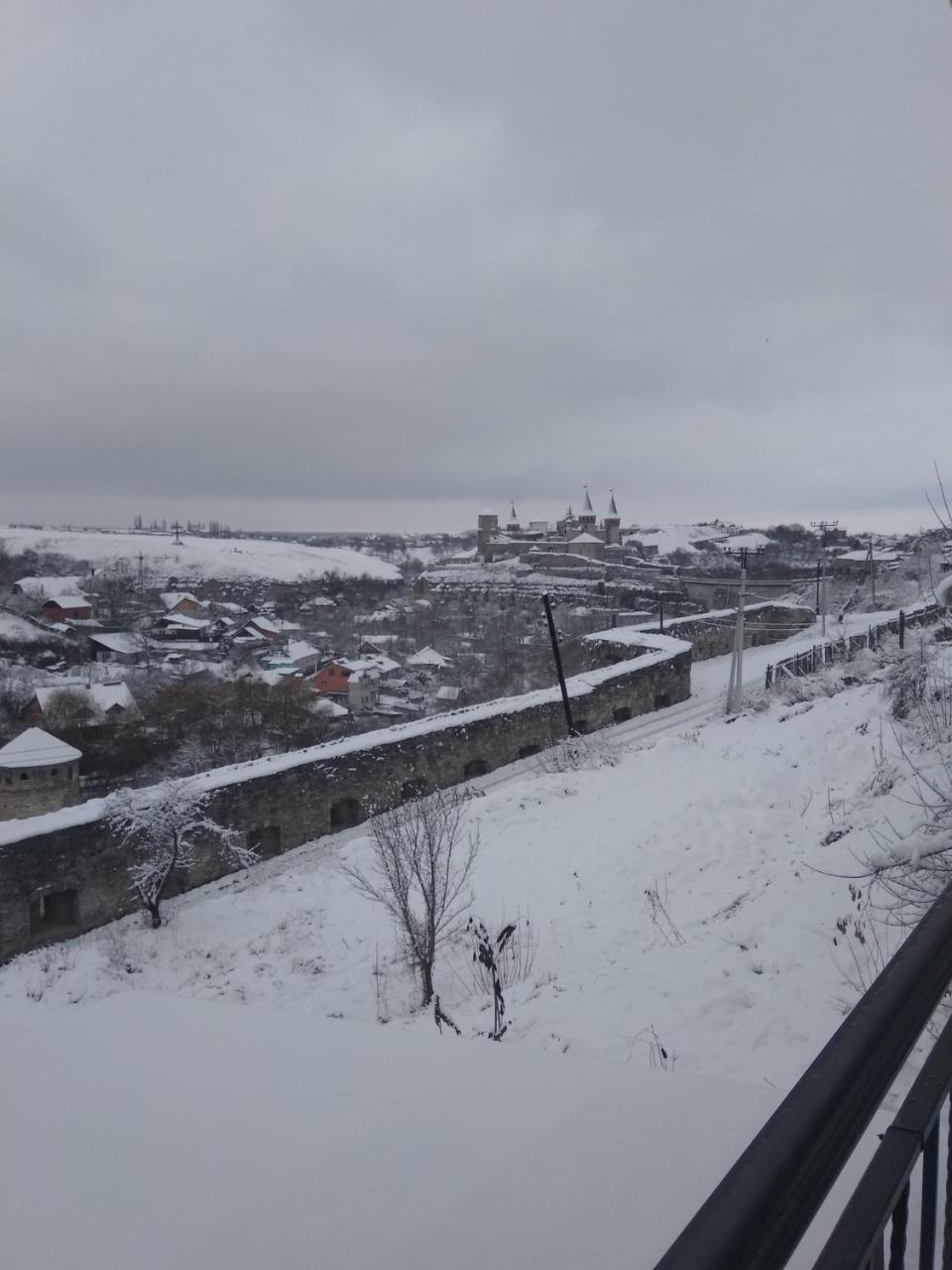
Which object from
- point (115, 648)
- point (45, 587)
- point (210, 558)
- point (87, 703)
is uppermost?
point (210, 558)

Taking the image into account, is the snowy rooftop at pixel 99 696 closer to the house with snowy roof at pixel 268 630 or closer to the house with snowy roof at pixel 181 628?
the house with snowy roof at pixel 268 630

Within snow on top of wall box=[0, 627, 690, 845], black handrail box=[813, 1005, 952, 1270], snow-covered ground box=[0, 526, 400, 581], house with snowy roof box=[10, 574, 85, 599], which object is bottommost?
snow on top of wall box=[0, 627, 690, 845]

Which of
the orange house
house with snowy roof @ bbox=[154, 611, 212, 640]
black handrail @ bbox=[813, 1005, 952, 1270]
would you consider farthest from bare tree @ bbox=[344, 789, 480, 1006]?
house with snowy roof @ bbox=[154, 611, 212, 640]

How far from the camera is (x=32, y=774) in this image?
15.5 m

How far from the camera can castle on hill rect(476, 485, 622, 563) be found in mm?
75875

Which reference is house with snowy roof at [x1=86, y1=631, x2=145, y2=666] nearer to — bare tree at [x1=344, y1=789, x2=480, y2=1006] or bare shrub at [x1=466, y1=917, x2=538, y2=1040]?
bare tree at [x1=344, y1=789, x2=480, y2=1006]

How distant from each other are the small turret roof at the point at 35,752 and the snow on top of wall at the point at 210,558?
71.3 metres

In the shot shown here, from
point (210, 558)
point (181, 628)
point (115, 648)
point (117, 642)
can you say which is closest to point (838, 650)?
point (115, 648)

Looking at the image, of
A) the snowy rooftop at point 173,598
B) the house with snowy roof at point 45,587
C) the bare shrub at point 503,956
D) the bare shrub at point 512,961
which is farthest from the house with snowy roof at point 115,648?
the bare shrub at point 512,961

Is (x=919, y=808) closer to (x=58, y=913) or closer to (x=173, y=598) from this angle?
(x=58, y=913)

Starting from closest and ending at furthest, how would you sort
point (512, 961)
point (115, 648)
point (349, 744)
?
point (512, 961) → point (349, 744) → point (115, 648)

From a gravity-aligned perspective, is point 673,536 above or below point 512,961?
above

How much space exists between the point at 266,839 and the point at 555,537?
74561 mm

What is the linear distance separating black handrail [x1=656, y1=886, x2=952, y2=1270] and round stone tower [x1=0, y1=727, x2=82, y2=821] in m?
17.2
